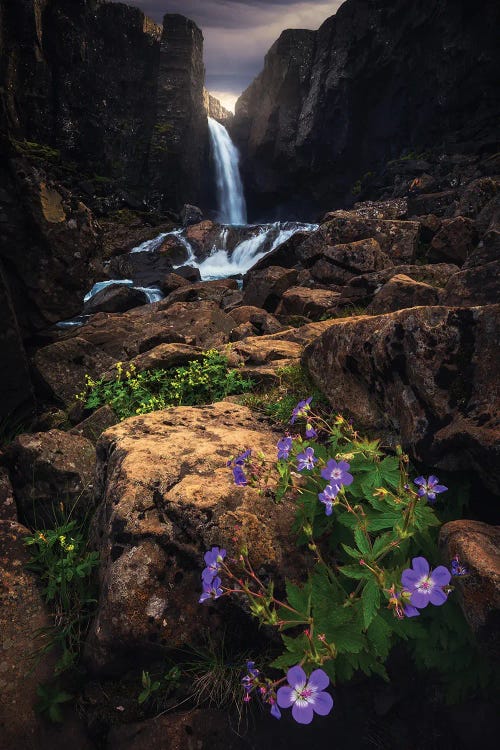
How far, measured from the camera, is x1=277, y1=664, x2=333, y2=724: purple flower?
126 centimetres

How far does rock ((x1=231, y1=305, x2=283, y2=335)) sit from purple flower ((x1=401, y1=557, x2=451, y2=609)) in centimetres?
641

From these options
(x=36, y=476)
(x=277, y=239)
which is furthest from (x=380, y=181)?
(x=36, y=476)

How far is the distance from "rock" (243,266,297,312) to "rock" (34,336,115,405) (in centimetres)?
442

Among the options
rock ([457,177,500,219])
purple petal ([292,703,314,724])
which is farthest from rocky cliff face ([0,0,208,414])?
purple petal ([292,703,314,724])

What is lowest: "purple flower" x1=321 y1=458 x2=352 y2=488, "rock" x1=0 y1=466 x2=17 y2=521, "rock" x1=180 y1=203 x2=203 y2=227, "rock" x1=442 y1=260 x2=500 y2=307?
"rock" x1=180 y1=203 x2=203 y2=227

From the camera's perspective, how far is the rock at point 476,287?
343cm

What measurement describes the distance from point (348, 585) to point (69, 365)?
630cm

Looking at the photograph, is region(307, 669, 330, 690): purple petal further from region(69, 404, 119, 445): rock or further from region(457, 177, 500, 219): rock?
region(457, 177, 500, 219): rock

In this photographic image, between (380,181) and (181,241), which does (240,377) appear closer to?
(181,241)

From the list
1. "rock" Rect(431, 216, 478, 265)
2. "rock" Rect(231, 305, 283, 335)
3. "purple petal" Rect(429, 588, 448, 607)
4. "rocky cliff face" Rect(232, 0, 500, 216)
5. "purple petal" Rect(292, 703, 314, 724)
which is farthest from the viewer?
"rocky cliff face" Rect(232, 0, 500, 216)

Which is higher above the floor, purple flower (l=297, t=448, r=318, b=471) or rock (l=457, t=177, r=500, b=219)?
rock (l=457, t=177, r=500, b=219)

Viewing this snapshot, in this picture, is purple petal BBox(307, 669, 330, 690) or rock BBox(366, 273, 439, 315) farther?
rock BBox(366, 273, 439, 315)

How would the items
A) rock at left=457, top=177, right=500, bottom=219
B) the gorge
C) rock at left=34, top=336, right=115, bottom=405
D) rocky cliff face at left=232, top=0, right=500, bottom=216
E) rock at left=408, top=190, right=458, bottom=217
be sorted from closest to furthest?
the gorge < rock at left=34, top=336, right=115, bottom=405 < rock at left=457, top=177, right=500, bottom=219 < rock at left=408, top=190, right=458, bottom=217 < rocky cliff face at left=232, top=0, right=500, bottom=216

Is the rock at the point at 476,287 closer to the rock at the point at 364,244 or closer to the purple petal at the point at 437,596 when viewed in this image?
the purple petal at the point at 437,596
